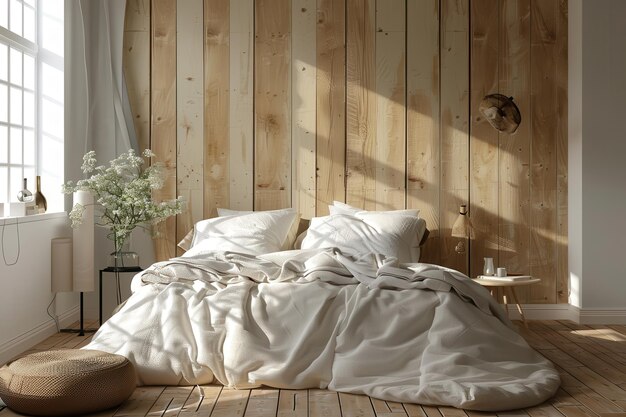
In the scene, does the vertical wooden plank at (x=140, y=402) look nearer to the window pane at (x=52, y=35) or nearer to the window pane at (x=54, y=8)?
the window pane at (x=52, y=35)

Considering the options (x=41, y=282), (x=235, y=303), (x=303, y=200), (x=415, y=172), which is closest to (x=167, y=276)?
(x=235, y=303)

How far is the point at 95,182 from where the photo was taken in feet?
19.4

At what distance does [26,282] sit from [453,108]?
356cm

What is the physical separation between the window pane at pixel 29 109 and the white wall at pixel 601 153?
14.1 ft

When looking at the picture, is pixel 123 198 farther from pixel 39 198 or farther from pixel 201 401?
pixel 201 401

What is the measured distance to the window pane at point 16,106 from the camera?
5.78 meters

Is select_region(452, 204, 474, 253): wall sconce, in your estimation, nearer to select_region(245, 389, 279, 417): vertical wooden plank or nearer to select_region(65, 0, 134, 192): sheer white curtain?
select_region(245, 389, 279, 417): vertical wooden plank

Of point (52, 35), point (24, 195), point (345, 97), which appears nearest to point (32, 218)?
point (24, 195)

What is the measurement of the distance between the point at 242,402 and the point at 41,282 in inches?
92.4

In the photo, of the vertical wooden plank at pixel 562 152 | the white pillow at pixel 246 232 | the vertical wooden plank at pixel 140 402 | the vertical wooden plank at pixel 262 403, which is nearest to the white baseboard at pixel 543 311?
the vertical wooden plank at pixel 562 152

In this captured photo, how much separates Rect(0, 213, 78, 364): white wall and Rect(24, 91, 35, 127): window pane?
739 mm

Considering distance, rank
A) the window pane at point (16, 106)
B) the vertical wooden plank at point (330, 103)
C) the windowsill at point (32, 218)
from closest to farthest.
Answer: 1. the windowsill at point (32, 218)
2. the window pane at point (16, 106)
3. the vertical wooden plank at point (330, 103)

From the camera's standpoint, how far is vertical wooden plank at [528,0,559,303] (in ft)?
21.5

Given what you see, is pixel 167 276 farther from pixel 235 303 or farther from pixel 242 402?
pixel 242 402
